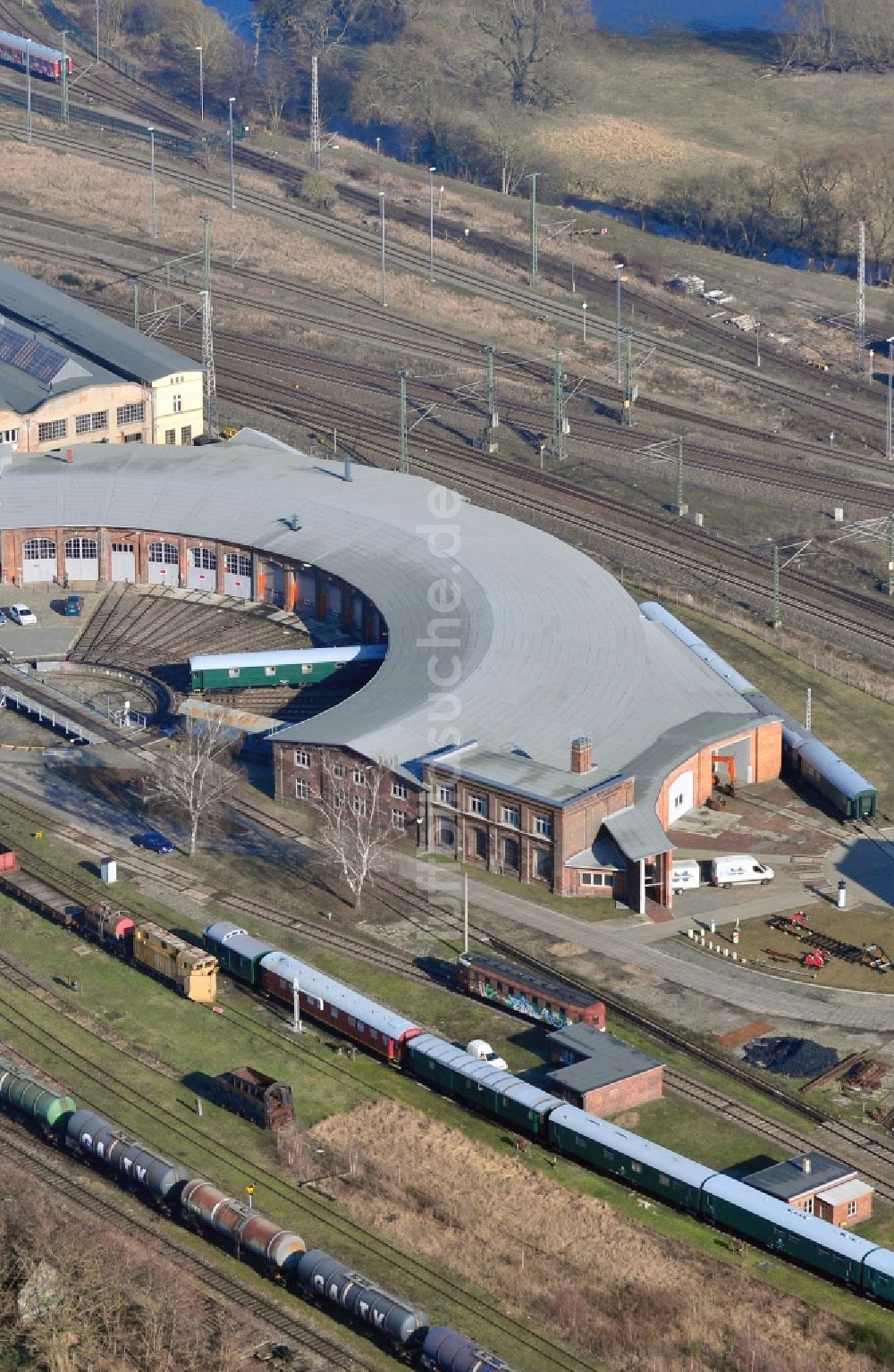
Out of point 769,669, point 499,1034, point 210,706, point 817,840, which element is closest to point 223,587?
point 210,706

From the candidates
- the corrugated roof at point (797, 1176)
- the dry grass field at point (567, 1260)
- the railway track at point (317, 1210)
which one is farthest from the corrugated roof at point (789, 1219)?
the railway track at point (317, 1210)

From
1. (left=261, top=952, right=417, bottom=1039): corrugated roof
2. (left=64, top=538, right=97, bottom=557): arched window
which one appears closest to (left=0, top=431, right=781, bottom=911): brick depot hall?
(left=64, top=538, right=97, bottom=557): arched window

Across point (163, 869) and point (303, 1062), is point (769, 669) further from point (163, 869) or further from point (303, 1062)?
point (303, 1062)

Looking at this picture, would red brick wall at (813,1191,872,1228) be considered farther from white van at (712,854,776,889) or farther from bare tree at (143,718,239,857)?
bare tree at (143,718,239,857)

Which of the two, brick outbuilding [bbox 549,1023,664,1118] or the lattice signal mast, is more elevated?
the lattice signal mast

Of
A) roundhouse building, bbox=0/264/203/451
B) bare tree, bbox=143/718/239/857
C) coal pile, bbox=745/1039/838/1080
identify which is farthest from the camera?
roundhouse building, bbox=0/264/203/451

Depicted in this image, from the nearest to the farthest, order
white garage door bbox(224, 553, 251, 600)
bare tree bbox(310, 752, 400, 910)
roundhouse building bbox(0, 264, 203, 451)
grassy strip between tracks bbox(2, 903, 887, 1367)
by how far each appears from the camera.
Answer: grassy strip between tracks bbox(2, 903, 887, 1367) → bare tree bbox(310, 752, 400, 910) → white garage door bbox(224, 553, 251, 600) → roundhouse building bbox(0, 264, 203, 451)
